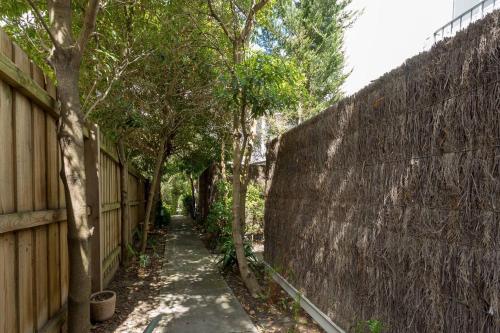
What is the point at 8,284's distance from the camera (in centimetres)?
209

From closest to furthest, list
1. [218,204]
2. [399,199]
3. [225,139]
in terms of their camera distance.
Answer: [399,199], [218,204], [225,139]

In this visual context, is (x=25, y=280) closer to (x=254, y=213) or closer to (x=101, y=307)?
(x=101, y=307)

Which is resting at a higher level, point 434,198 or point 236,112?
point 236,112

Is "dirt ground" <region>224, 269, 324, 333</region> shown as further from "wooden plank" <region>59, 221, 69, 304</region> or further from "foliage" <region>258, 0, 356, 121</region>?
"foliage" <region>258, 0, 356, 121</region>

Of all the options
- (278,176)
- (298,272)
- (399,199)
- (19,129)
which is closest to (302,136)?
(278,176)

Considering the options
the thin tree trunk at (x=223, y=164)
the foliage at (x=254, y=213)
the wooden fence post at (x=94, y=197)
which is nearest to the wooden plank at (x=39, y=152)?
the wooden fence post at (x=94, y=197)

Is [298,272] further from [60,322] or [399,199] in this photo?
[60,322]

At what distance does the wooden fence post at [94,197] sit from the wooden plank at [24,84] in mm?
1140

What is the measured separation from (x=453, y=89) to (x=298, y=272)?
10.9 ft

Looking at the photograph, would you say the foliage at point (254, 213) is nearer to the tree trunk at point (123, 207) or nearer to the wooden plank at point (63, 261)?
the tree trunk at point (123, 207)

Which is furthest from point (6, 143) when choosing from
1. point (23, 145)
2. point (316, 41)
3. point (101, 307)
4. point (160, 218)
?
point (316, 41)

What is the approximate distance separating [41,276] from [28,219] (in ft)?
2.03

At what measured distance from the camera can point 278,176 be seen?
19.7ft

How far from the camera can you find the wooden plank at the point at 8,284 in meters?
2.00
